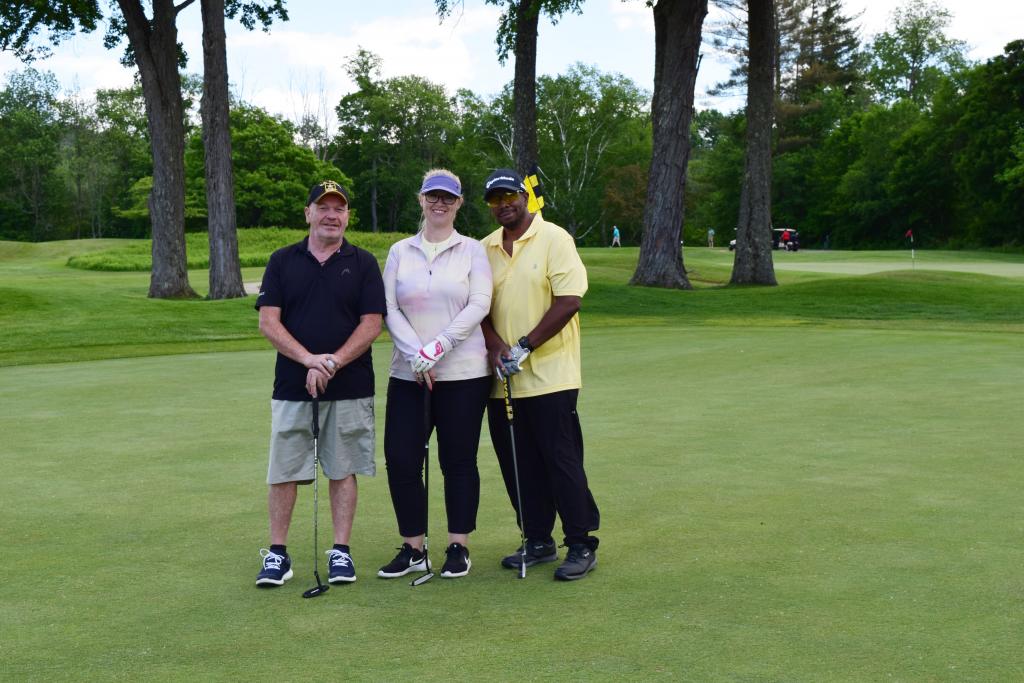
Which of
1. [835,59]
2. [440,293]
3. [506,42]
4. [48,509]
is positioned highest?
[835,59]

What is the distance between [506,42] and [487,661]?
25476 mm

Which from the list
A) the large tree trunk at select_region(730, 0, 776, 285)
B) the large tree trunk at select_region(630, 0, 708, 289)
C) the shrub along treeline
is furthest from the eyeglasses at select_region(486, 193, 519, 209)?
the shrub along treeline

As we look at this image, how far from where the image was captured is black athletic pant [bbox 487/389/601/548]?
5367 millimetres

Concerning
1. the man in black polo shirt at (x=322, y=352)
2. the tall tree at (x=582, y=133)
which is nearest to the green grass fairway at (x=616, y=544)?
the man in black polo shirt at (x=322, y=352)

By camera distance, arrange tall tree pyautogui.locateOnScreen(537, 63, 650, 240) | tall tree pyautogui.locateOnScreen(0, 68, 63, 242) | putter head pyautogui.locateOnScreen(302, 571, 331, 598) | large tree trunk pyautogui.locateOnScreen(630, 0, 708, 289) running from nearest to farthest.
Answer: putter head pyautogui.locateOnScreen(302, 571, 331, 598), large tree trunk pyautogui.locateOnScreen(630, 0, 708, 289), tall tree pyautogui.locateOnScreen(537, 63, 650, 240), tall tree pyautogui.locateOnScreen(0, 68, 63, 242)

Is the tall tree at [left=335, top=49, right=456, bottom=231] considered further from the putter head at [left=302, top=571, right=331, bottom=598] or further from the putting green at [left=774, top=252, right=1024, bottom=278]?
the putter head at [left=302, top=571, right=331, bottom=598]

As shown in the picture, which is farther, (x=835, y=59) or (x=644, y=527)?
(x=835, y=59)

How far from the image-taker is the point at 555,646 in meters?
4.09

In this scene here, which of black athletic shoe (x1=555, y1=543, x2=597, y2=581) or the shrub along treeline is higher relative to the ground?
the shrub along treeline

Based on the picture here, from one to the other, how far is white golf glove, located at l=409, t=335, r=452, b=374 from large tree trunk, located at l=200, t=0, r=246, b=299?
859 inches

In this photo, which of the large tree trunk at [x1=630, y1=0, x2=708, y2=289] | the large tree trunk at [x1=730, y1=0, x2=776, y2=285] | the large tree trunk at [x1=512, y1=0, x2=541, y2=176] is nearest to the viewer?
the large tree trunk at [x1=512, y1=0, x2=541, y2=176]

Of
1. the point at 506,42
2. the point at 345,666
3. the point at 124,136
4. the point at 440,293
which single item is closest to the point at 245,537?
the point at 440,293

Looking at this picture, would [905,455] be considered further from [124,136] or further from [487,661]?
[124,136]

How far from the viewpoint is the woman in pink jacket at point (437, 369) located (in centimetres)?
518
